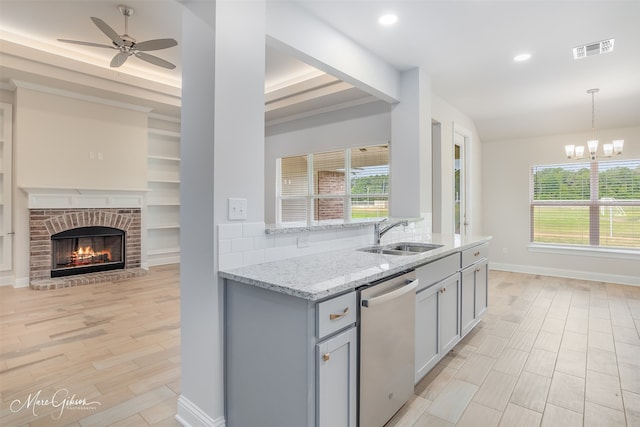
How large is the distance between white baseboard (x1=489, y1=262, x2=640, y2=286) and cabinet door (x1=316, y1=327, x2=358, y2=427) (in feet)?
19.2

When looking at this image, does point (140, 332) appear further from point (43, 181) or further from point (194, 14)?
point (43, 181)

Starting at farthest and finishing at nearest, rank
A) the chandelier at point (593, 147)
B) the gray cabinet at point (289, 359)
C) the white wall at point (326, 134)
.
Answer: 1. the white wall at point (326, 134)
2. the chandelier at point (593, 147)
3. the gray cabinet at point (289, 359)

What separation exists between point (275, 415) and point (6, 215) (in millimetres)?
5562

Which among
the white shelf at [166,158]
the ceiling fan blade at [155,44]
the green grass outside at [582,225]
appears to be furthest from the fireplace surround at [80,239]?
the green grass outside at [582,225]

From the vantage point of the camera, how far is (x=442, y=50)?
3.40 m

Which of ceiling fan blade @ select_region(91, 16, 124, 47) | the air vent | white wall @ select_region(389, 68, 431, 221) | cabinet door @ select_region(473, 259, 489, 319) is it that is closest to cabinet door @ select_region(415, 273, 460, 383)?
cabinet door @ select_region(473, 259, 489, 319)

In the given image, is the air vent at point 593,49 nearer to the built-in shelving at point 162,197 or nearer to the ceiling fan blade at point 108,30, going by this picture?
the ceiling fan blade at point 108,30

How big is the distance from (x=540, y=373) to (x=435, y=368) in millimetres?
765

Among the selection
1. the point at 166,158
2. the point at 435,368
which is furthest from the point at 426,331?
the point at 166,158

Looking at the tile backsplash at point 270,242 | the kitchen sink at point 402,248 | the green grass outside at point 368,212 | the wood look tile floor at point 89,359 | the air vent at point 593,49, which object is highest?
the air vent at point 593,49

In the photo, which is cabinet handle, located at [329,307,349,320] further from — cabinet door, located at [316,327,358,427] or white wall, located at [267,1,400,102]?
white wall, located at [267,1,400,102]

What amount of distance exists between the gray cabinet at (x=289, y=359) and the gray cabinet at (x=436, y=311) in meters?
0.78

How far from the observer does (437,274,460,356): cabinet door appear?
248 cm

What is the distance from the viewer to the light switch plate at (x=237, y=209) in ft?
5.97
